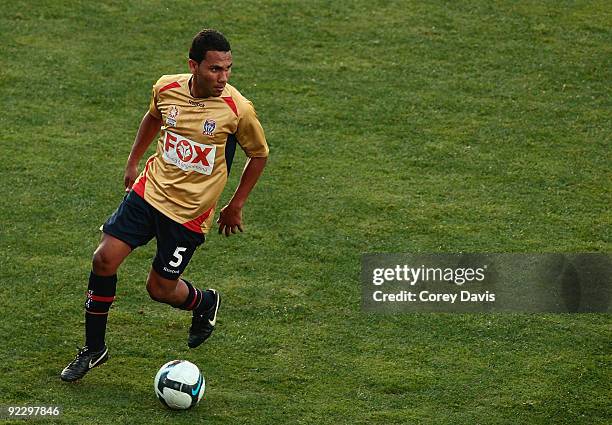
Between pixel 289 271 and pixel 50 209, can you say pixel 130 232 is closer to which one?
pixel 289 271

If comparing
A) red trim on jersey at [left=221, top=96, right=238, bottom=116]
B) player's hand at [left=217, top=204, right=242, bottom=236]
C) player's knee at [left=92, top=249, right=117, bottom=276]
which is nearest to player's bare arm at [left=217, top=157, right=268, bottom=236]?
player's hand at [left=217, top=204, right=242, bottom=236]

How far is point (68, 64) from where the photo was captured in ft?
39.0

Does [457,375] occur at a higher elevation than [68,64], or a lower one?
lower

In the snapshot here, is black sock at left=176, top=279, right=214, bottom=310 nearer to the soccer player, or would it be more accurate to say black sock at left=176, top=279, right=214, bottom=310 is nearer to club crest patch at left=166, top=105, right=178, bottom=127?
the soccer player

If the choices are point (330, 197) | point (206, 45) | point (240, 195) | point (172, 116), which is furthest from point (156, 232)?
point (330, 197)

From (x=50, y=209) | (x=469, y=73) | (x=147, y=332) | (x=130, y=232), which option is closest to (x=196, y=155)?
(x=130, y=232)

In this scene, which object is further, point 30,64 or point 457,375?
point 30,64

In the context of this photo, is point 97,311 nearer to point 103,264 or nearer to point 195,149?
point 103,264

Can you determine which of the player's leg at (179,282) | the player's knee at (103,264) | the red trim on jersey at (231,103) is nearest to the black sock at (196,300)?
the player's leg at (179,282)

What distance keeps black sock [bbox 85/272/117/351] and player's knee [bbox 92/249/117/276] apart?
50 mm

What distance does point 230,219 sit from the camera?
285 inches

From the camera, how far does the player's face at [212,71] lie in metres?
7.01

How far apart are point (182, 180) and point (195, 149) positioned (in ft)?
0.67

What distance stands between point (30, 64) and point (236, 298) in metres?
4.58
